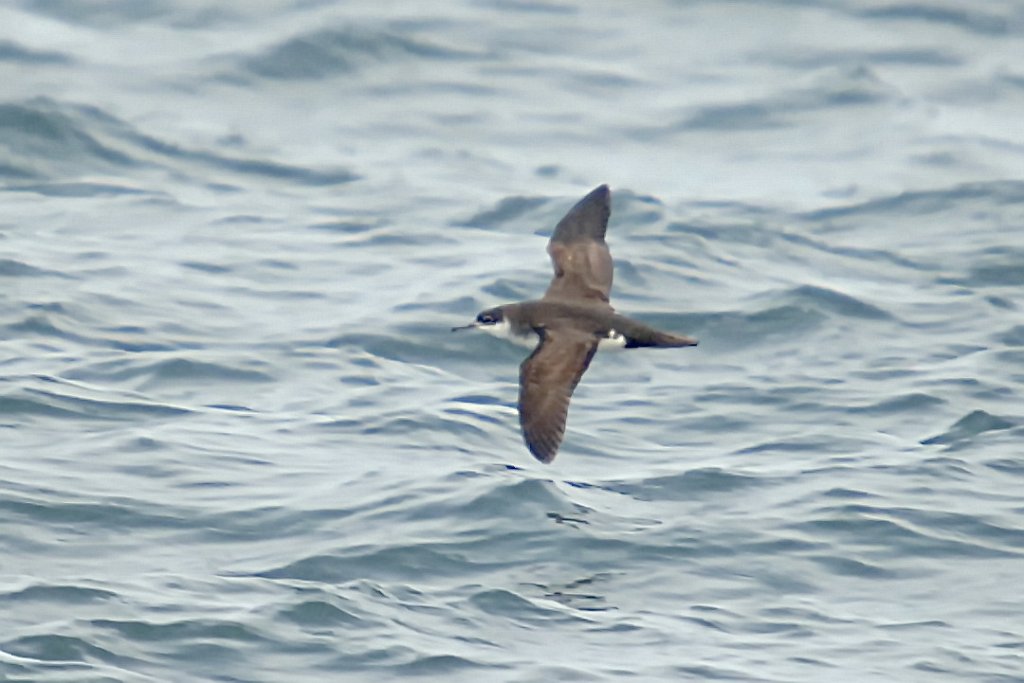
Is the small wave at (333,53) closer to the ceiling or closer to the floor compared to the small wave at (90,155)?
closer to the ceiling

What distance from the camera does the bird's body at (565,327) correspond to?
9.77 m

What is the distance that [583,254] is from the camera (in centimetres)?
1171

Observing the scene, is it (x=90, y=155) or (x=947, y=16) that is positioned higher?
(x=947, y=16)

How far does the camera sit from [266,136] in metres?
17.4

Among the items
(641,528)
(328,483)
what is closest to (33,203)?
Answer: (328,483)

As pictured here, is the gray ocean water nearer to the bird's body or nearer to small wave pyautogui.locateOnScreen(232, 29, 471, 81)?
Result: small wave pyautogui.locateOnScreen(232, 29, 471, 81)

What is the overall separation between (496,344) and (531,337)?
227 cm

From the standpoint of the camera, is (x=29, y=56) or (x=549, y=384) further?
(x=29, y=56)

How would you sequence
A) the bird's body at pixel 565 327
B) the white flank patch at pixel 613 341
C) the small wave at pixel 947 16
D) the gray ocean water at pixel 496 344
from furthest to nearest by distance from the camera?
1. the small wave at pixel 947 16
2. the white flank patch at pixel 613 341
3. the bird's body at pixel 565 327
4. the gray ocean water at pixel 496 344

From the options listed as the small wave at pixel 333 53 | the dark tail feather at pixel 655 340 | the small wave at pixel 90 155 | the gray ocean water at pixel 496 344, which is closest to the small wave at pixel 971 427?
the gray ocean water at pixel 496 344

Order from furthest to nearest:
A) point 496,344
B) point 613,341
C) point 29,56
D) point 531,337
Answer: point 29,56
point 496,344
point 531,337
point 613,341

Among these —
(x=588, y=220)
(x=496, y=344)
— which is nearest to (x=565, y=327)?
(x=588, y=220)

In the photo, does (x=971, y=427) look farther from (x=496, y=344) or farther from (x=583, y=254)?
(x=496, y=344)

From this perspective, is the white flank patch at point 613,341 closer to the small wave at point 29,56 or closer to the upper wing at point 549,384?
the upper wing at point 549,384
